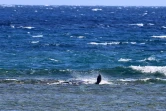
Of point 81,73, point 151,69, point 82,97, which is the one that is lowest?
point 82,97

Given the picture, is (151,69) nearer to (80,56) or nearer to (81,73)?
(81,73)

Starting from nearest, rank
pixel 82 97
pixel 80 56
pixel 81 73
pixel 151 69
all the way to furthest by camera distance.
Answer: pixel 82 97, pixel 81 73, pixel 151 69, pixel 80 56

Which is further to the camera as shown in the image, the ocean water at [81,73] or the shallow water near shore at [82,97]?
the ocean water at [81,73]

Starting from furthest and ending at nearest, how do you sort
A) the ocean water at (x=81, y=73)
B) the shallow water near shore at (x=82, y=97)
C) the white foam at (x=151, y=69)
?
the white foam at (x=151, y=69), the ocean water at (x=81, y=73), the shallow water near shore at (x=82, y=97)

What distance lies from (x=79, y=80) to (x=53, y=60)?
1263 cm

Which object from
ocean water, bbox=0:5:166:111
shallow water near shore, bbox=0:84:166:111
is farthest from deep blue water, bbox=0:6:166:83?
shallow water near shore, bbox=0:84:166:111

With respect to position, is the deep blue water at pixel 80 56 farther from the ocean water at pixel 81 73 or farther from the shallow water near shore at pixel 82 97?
the shallow water near shore at pixel 82 97

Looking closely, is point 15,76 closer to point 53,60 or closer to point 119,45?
point 53,60

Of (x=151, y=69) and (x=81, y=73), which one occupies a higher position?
(x=151, y=69)

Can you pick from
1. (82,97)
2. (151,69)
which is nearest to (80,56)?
(151,69)

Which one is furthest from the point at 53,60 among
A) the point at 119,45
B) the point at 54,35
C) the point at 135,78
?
the point at 54,35

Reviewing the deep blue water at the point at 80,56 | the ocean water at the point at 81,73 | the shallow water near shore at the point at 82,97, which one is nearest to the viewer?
the shallow water near shore at the point at 82,97

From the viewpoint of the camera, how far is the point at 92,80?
39.7 metres

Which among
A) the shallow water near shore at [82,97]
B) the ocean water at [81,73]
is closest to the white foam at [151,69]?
the ocean water at [81,73]
